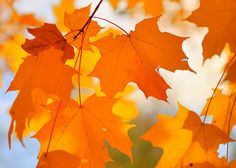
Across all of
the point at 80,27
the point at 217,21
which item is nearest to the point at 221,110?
the point at 217,21

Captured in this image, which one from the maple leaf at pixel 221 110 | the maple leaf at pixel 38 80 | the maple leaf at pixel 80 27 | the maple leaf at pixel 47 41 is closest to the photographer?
the maple leaf at pixel 38 80

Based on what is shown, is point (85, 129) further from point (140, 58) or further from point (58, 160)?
point (140, 58)

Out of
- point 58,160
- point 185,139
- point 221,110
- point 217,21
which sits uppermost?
point 217,21

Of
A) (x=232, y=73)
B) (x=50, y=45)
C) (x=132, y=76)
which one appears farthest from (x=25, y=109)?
(x=232, y=73)

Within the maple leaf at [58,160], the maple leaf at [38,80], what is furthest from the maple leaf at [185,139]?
the maple leaf at [38,80]

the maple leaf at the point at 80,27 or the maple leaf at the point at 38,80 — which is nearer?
the maple leaf at the point at 38,80

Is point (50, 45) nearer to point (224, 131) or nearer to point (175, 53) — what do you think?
point (175, 53)

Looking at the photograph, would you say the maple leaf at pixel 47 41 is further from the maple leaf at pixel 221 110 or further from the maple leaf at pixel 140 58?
the maple leaf at pixel 221 110

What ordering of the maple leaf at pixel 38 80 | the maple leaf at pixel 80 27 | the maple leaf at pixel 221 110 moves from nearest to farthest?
the maple leaf at pixel 38 80 < the maple leaf at pixel 80 27 < the maple leaf at pixel 221 110
